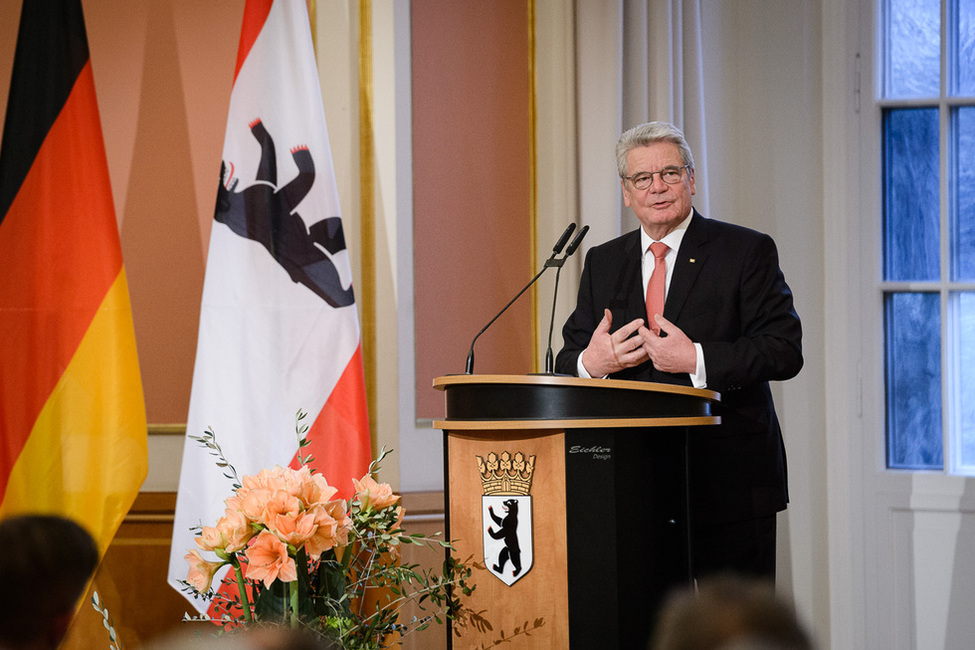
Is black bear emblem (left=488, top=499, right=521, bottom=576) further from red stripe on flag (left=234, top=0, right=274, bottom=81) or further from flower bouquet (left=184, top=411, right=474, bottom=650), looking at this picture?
red stripe on flag (left=234, top=0, right=274, bottom=81)

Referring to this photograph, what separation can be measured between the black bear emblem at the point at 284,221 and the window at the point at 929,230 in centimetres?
215

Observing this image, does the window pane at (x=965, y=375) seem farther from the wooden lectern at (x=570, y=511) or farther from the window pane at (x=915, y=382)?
the wooden lectern at (x=570, y=511)

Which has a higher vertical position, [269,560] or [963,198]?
[963,198]

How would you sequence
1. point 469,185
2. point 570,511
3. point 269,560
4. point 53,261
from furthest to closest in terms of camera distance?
point 469,185, point 53,261, point 570,511, point 269,560

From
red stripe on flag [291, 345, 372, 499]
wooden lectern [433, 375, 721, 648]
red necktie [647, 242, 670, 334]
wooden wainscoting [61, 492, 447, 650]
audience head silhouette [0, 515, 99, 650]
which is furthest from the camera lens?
wooden wainscoting [61, 492, 447, 650]

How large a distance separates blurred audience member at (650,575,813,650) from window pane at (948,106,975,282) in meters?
3.54

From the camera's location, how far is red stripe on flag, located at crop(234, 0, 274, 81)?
3219 millimetres

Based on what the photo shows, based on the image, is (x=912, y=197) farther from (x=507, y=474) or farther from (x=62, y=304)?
(x=62, y=304)

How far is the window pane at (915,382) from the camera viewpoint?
12.4 ft

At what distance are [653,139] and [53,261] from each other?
1.85m

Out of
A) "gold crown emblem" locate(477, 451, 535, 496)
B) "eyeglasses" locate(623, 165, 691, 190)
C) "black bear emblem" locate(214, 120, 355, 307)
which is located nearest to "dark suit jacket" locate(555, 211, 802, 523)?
"eyeglasses" locate(623, 165, 691, 190)

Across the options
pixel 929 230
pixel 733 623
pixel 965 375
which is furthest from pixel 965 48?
pixel 733 623

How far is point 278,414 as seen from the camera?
315 cm

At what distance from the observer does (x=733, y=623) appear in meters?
0.61
